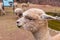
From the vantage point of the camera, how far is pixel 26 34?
8.98 meters

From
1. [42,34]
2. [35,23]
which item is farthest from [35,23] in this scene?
[42,34]

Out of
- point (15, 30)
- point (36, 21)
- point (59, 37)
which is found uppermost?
point (36, 21)

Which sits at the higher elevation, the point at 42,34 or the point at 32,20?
the point at 32,20

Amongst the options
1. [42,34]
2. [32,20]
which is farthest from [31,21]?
[42,34]

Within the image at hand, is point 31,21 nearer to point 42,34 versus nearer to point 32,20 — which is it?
point 32,20

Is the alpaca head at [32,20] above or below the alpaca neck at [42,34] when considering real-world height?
above

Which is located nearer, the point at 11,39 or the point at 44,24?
the point at 44,24

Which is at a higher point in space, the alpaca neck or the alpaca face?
the alpaca face

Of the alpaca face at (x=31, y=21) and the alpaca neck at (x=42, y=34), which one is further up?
the alpaca face at (x=31, y=21)

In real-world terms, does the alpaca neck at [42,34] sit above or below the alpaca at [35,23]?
below

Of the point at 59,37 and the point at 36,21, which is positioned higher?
the point at 36,21

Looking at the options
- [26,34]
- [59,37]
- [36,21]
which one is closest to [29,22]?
[36,21]

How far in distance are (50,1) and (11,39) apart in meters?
16.9

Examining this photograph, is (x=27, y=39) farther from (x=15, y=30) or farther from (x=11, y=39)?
(x=15, y=30)
